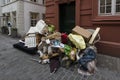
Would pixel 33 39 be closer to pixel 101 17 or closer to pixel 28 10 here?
pixel 101 17

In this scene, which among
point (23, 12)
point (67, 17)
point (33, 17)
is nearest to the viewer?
point (67, 17)

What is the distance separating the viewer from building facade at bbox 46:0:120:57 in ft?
21.1

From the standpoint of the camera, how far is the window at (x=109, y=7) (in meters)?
6.48

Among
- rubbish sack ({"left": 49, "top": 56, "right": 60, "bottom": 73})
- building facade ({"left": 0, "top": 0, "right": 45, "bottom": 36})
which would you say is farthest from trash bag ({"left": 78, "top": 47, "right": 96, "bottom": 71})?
building facade ({"left": 0, "top": 0, "right": 45, "bottom": 36})

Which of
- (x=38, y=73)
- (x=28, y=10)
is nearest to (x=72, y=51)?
(x=38, y=73)

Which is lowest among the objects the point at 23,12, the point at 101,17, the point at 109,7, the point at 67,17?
the point at 101,17

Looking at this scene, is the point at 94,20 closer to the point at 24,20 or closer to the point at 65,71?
the point at 65,71

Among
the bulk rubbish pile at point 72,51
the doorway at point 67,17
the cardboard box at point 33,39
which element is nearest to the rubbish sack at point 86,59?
the bulk rubbish pile at point 72,51

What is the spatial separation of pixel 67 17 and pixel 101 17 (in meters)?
2.42

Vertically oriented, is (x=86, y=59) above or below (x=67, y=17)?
below

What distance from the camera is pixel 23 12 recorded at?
17.2 metres

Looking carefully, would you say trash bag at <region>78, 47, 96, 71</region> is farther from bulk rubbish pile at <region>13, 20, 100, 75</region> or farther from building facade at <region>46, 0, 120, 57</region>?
building facade at <region>46, 0, 120, 57</region>

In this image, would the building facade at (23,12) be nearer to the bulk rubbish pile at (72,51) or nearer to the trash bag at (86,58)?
the bulk rubbish pile at (72,51)

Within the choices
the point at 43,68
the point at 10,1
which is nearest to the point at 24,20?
the point at 10,1
